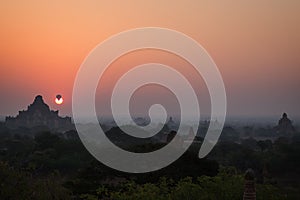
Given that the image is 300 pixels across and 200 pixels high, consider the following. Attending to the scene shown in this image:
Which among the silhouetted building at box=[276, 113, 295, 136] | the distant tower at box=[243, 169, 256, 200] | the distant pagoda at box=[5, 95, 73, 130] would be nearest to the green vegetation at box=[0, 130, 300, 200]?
the distant tower at box=[243, 169, 256, 200]

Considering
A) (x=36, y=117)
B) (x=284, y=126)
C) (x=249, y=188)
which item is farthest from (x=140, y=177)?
(x=284, y=126)

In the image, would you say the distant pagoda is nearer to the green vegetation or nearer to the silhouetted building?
the silhouetted building

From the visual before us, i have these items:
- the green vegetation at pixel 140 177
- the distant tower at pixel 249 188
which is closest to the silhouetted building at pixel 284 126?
the green vegetation at pixel 140 177

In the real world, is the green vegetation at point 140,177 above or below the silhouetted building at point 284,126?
below

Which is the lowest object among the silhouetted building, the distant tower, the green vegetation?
the distant tower

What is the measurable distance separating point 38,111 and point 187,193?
17281cm

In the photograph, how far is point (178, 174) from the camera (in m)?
27.3

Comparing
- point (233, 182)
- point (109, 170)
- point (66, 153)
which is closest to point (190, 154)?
point (109, 170)

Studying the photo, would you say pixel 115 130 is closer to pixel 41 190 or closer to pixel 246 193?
pixel 41 190

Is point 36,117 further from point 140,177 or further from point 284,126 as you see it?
point 140,177

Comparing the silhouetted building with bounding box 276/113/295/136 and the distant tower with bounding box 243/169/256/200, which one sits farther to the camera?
the silhouetted building with bounding box 276/113/295/136

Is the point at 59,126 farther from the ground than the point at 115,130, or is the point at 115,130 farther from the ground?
the point at 59,126

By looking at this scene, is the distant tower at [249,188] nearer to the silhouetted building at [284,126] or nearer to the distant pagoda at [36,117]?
the distant pagoda at [36,117]

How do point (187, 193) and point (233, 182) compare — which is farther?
point (233, 182)
